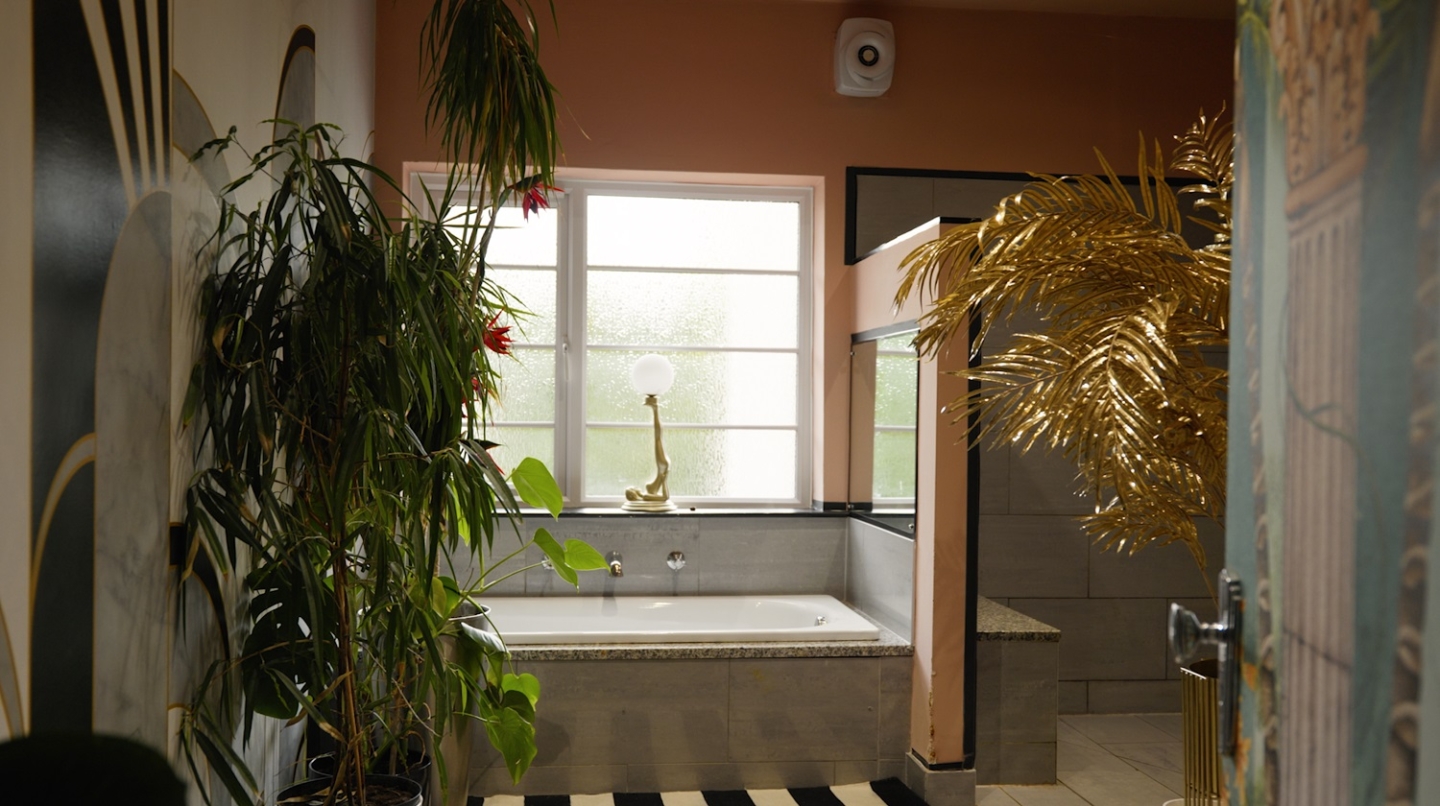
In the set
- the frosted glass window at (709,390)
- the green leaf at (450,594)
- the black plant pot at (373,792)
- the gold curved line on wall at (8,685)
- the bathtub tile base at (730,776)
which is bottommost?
the bathtub tile base at (730,776)

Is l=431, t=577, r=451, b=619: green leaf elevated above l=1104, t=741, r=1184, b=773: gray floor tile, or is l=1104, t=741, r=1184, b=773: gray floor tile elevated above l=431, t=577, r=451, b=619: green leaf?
l=431, t=577, r=451, b=619: green leaf

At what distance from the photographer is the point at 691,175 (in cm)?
453

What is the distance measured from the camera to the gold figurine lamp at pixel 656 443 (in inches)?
172

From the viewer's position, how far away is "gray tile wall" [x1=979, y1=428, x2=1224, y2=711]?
14.6ft

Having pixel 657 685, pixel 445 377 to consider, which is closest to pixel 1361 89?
pixel 445 377

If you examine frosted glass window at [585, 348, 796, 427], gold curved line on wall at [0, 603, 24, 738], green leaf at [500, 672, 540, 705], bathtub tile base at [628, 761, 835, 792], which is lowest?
bathtub tile base at [628, 761, 835, 792]

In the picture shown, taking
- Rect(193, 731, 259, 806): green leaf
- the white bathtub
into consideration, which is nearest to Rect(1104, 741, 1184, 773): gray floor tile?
the white bathtub

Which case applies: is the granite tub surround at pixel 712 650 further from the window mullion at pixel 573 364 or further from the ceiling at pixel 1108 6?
the ceiling at pixel 1108 6

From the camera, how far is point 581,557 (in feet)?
9.74

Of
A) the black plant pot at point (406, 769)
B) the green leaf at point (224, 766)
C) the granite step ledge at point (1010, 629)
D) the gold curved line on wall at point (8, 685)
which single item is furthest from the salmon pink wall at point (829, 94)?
the gold curved line on wall at point (8, 685)

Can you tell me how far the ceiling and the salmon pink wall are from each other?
0.04 m

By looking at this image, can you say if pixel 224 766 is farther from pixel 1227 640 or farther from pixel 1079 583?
pixel 1079 583

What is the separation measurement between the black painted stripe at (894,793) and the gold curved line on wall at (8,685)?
254 cm

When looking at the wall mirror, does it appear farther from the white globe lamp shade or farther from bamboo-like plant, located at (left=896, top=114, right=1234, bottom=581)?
bamboo-like plant, located at (left=896, top=114, right=1234, bottom=581)
